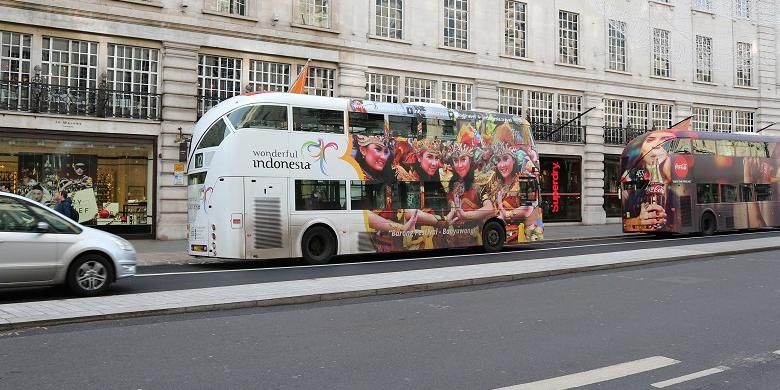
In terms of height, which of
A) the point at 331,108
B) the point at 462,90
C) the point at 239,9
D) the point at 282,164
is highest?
the point at 239,9

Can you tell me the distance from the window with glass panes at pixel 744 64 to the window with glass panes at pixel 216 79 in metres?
29.7

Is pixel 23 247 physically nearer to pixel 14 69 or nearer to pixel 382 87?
pixel 14 69

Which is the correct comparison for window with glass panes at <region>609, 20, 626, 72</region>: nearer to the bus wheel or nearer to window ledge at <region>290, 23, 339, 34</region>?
window ledge at <region>290, 23, 339, 34</region>

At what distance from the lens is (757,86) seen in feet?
120

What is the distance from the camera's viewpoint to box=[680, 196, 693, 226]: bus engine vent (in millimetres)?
23067

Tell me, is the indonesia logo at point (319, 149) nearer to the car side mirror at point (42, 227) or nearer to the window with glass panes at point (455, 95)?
the car side mirror at point (42, 227)

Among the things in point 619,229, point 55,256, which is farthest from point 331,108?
point 619,229

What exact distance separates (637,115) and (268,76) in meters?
20.2

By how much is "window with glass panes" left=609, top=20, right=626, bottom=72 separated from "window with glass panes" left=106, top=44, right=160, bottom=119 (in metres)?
22.5

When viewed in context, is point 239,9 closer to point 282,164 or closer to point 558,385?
point 282,164

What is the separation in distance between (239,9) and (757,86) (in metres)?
30.8

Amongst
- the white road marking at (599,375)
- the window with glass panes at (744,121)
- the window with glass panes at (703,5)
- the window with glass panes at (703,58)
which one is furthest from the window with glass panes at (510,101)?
the white road marking at (599,375)

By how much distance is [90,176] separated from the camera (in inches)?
796

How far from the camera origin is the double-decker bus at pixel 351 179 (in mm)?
13922
